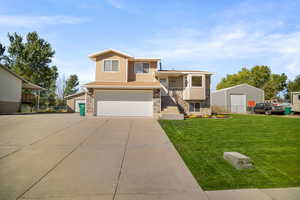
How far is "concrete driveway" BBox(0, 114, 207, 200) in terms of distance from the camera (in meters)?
3.24

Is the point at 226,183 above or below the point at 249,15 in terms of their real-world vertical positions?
below

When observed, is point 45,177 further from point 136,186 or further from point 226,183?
point 226,183

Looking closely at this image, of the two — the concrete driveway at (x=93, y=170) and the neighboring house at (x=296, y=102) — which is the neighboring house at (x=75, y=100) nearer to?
the concrete driveway at (x=93, y=170)

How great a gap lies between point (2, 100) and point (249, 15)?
25.0 meters

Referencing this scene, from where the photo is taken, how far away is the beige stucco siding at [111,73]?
16938 millimetres

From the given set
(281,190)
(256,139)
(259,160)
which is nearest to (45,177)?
(281,190)

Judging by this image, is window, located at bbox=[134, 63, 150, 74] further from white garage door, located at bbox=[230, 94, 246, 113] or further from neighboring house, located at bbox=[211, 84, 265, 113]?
white garage door, located at bbox=[230, 94, 246, 113]

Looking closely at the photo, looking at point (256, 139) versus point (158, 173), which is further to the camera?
point (256, 139)

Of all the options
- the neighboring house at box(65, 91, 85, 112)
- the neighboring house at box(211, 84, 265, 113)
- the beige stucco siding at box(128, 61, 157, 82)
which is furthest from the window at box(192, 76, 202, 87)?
the neighboring house at box(65, 91, 85, 112)

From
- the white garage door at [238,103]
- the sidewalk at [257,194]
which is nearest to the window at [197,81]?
the white garage door at [238,103]

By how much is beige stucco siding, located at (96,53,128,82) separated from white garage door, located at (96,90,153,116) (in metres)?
2.11

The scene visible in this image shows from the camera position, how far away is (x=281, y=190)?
3357 mm

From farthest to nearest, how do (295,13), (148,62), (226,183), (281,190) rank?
(148,62) → (295,13) → (226,183) → (281,190)

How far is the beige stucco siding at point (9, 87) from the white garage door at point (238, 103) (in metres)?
29.9
